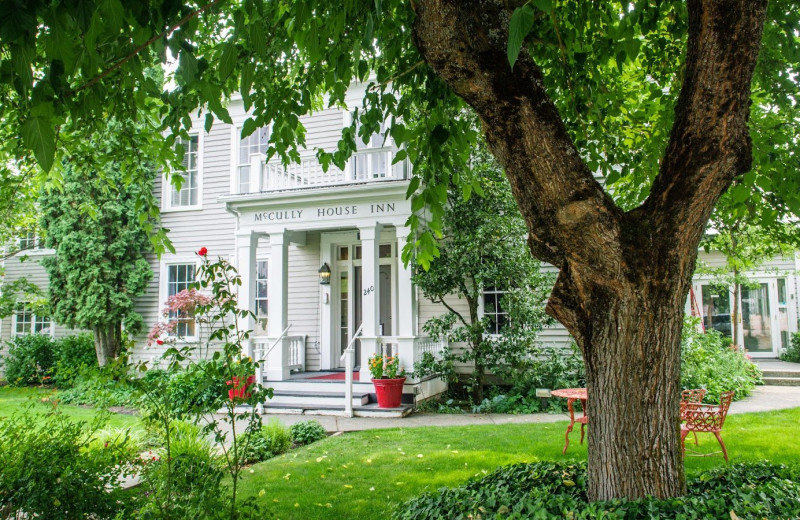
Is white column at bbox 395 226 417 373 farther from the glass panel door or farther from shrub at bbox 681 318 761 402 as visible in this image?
the glass panel door

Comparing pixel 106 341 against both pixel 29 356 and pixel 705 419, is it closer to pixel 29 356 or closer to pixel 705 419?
pixel 29 356

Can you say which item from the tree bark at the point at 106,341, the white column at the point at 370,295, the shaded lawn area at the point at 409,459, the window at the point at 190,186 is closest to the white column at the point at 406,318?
the white column at the point at 370,295

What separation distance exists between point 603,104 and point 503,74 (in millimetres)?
2262

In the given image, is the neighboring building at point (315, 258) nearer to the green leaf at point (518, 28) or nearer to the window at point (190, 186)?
the window at point (190, 186)

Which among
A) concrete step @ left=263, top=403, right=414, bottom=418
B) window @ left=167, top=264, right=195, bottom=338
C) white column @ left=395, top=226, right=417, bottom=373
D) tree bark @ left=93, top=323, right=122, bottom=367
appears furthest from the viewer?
window @ left=167, top=264, right=195, bottom=338

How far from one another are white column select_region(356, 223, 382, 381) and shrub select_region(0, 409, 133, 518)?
6270 mm

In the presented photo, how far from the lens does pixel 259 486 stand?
220 inches

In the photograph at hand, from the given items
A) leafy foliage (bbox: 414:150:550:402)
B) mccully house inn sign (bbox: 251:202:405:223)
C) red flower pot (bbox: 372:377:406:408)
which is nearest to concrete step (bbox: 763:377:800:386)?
leafy foliage (bbox: 414:150:550:402)

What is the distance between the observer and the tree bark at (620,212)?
9.42ft

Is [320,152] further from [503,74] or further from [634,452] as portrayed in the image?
[634,452]

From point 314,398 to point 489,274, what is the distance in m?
4.09

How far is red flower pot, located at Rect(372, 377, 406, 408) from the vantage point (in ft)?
32.5

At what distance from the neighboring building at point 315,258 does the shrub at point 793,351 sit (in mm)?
400

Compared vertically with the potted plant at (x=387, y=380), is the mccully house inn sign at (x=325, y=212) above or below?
above
